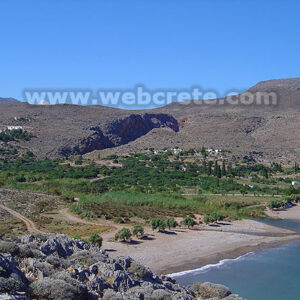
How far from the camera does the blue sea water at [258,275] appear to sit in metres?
18.8

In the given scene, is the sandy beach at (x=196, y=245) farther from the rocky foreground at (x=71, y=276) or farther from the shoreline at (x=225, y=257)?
the rocky foreground at (x=71, y=276)

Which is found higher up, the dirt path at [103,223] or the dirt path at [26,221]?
the dirt path at [26,221]

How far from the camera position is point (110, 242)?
85.1ft

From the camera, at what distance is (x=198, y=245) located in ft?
87.7

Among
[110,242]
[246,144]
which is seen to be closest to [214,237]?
[110,242]

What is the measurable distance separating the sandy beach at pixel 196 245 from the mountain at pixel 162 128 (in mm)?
57996

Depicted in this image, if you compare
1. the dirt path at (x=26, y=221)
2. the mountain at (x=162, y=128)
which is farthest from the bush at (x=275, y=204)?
the mountain at (x=162, y=128)

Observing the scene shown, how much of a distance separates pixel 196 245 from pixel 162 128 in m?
95.9

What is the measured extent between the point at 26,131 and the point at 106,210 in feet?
205

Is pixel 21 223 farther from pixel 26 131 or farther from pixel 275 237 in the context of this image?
pixel 26 131

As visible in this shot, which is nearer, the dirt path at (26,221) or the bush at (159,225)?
the dirt path at (26,221)

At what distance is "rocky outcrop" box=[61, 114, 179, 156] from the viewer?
326ft

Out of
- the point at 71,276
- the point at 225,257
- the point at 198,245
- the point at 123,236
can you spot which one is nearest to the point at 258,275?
the point at 225,257

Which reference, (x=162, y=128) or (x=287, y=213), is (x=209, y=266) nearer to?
(x=287, y=213)
